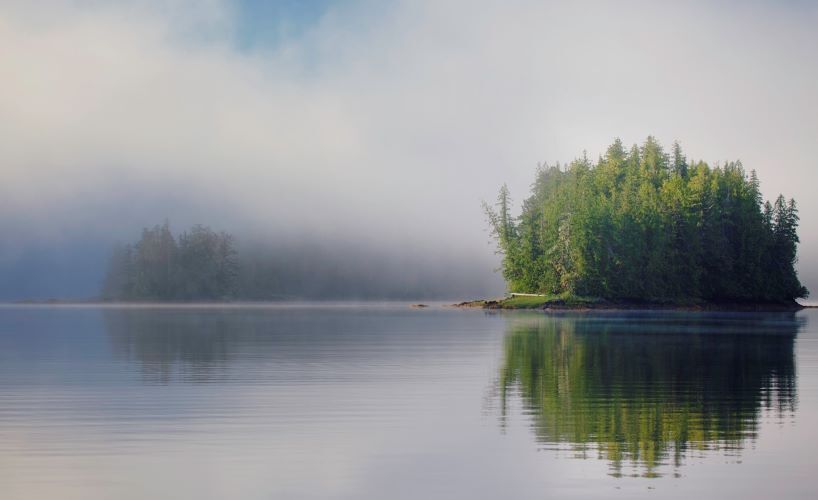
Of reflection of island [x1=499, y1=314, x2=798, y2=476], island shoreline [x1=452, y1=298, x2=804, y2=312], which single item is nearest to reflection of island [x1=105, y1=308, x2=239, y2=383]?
reflection of island [x1=499, y1=314, x2=798, y2=476]

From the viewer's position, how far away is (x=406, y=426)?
68.3 ft

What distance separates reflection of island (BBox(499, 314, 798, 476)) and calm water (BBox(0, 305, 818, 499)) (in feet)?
0.31

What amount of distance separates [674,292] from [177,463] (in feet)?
419

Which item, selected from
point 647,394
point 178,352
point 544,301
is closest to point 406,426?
point 647,394

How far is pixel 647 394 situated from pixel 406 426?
8.78 meters

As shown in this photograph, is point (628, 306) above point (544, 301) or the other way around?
the other way around

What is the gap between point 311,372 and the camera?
3272 centimetres

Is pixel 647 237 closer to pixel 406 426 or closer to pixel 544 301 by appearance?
pixel 544 301

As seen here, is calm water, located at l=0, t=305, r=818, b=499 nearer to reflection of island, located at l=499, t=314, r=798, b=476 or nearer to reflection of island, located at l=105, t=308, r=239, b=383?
reflection of island, located at l=499, t=314, r=798, b=476

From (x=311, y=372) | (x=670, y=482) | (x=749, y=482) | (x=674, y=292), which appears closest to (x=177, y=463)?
(x=670, y=482)

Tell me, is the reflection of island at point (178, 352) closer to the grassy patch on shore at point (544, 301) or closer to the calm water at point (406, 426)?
the calm water at point (406, 426)

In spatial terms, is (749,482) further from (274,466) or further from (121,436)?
(121,436)

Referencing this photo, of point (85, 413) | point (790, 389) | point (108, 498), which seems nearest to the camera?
point (108, 498)

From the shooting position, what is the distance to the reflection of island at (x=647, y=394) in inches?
741
